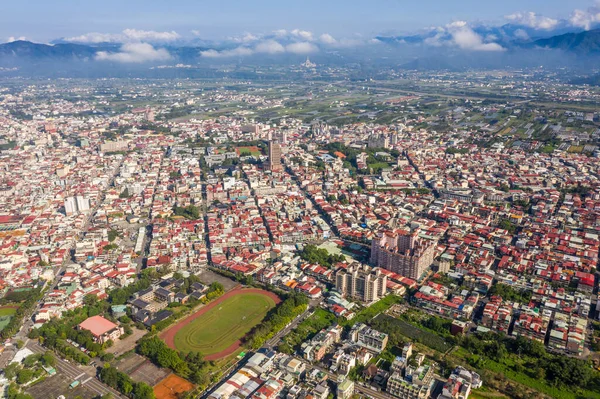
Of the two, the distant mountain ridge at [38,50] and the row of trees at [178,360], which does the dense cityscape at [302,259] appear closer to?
the row of trees at [178,360]

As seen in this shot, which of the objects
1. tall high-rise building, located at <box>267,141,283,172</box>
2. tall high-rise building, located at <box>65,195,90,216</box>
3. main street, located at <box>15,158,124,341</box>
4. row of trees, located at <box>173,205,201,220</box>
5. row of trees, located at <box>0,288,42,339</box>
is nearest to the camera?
row of trees, located at <box>0,288,42,339</box>

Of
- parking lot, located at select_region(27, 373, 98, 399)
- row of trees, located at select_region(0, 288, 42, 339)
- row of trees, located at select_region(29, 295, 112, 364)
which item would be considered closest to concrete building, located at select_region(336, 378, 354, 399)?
parking lot, located at select_region(27, 373, 98, 399)

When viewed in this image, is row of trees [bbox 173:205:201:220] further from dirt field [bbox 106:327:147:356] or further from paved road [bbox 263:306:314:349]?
paved road [bbox 263:306:314:349]

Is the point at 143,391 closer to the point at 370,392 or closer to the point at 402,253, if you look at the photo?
the point at 370,392

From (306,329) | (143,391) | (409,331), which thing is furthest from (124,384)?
(409,331)

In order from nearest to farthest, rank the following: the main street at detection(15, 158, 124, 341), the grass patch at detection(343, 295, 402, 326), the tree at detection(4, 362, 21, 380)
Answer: the tree at detection(4, 362, 21, 380) → the main street at detection(15, 158, 124, 341) → the grass patch at detection(343, 295, 402, 326)

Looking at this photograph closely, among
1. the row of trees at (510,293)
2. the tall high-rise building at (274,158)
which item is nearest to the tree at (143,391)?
the row of trees at (510,293)

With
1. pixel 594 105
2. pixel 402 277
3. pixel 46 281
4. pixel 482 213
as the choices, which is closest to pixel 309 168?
pixel 482 213
